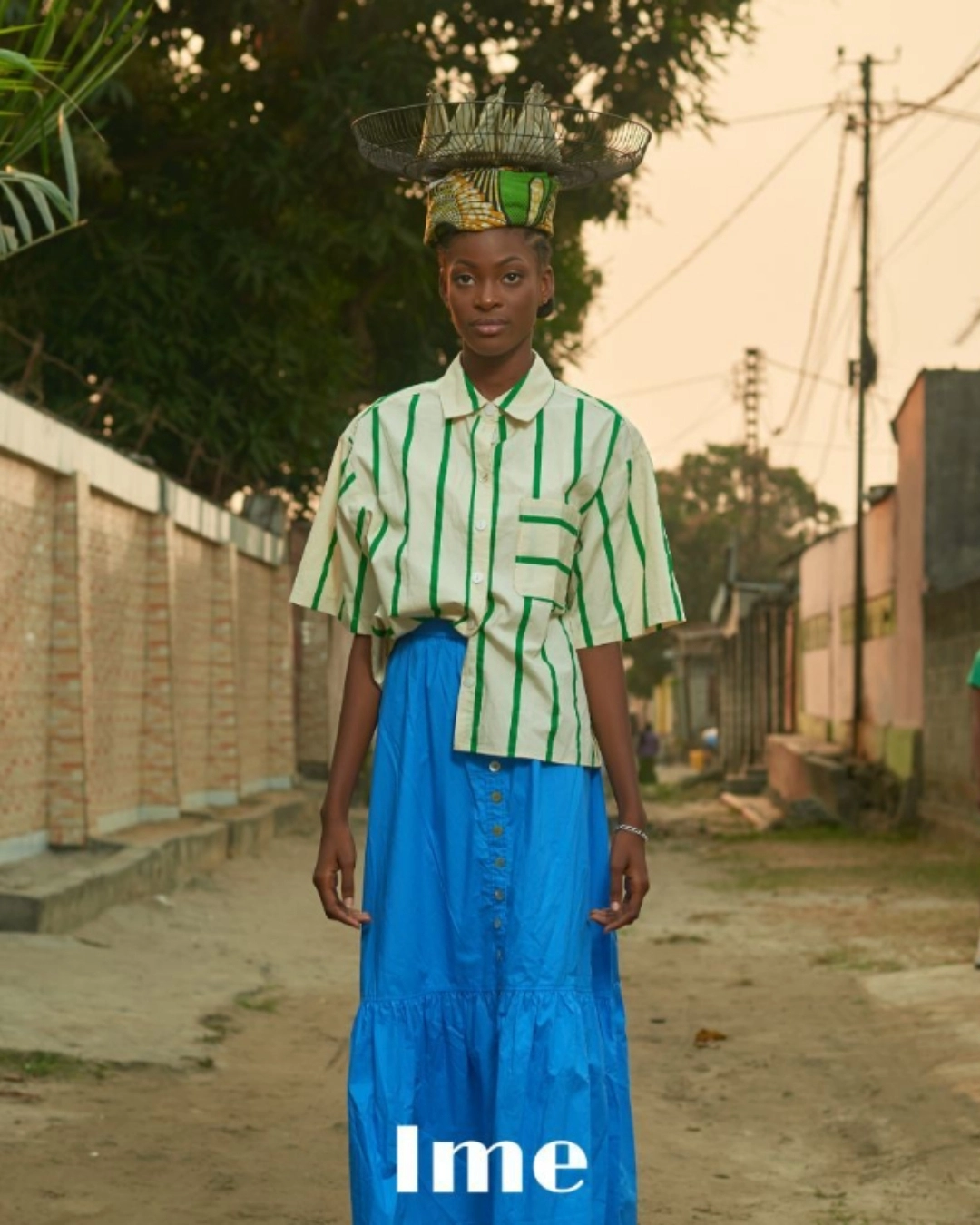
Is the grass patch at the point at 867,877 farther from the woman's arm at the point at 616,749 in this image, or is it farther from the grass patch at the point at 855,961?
the woman's arm at the point at 616,749

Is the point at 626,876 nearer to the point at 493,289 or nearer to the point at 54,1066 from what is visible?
the point at 493,289

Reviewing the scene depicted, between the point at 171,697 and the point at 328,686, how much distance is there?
11.2 metres

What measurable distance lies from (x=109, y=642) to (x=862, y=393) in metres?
15.3

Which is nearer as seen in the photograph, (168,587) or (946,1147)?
(946,1147)

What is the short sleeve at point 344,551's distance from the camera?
3574mm

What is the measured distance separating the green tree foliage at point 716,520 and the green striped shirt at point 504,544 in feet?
186

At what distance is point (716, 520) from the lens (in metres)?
62.9

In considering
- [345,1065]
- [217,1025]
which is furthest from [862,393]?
[345,1065]

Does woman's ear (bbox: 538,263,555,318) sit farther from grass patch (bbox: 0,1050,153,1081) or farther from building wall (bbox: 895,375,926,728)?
building wall (bbox: 895,375,926,728)

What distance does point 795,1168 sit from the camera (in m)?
5.91

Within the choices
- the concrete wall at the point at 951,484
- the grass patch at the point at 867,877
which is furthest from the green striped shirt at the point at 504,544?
the concrete wall at the point at 951,484

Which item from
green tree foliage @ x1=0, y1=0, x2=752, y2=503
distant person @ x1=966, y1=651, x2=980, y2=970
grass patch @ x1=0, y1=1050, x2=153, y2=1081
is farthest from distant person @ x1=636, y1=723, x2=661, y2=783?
grass patch @ x1=0, y1=1050, x2=153, y2=1081

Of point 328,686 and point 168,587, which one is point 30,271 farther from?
point 328,686

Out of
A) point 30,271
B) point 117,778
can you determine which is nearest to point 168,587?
point 117,778
